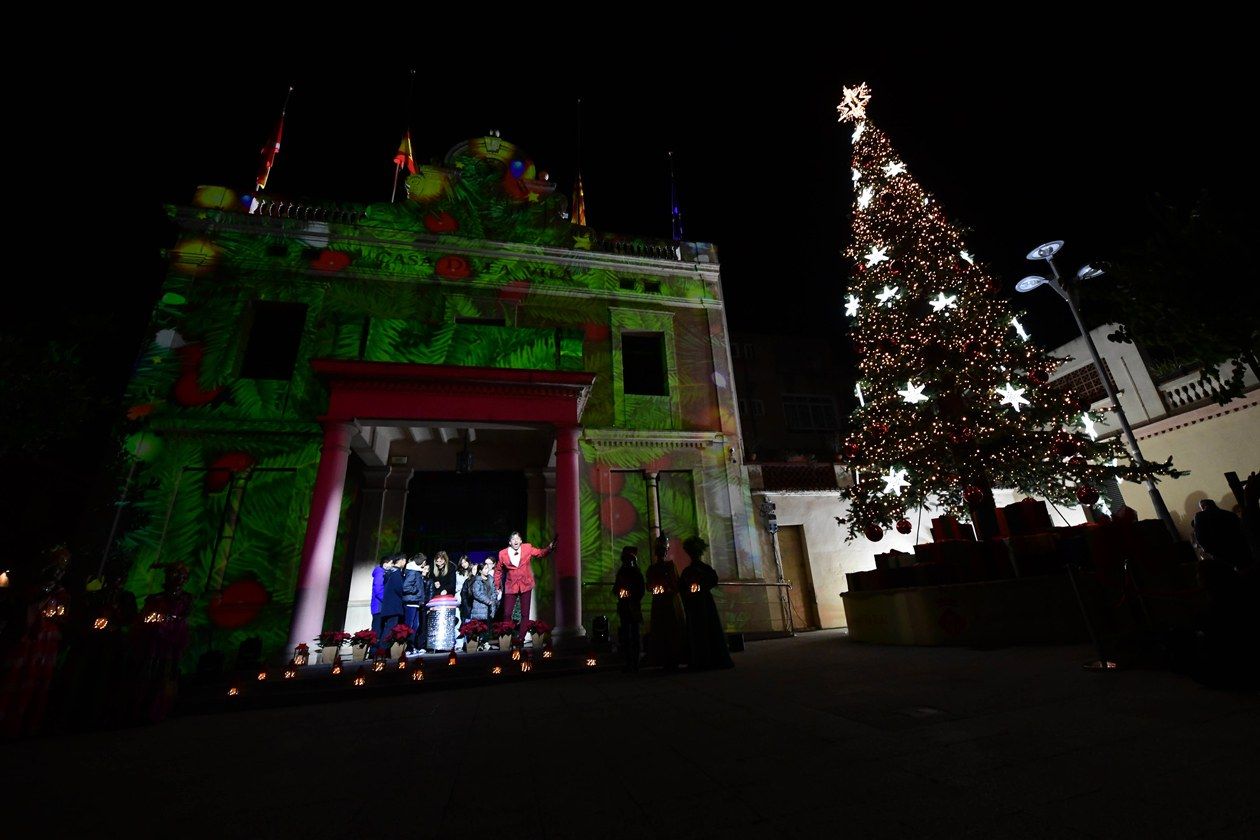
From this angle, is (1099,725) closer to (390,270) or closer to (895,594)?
(895,594)

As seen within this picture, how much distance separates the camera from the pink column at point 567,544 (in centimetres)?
988

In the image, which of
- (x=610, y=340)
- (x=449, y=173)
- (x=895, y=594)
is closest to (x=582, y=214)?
(x=449, y=173)

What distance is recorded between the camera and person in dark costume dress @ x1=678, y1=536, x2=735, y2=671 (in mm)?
7238

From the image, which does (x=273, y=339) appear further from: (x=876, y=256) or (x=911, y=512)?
(x=911, y=512)

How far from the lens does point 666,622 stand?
300 inches

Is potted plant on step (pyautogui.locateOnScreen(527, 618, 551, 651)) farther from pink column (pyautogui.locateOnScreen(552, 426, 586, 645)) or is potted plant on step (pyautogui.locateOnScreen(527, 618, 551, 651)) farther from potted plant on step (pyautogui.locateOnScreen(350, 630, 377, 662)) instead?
potted plant on step (pyautogui.locateOnScreen(350, 630, 377, 662))

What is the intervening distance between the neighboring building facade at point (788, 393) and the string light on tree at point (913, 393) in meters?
11.1

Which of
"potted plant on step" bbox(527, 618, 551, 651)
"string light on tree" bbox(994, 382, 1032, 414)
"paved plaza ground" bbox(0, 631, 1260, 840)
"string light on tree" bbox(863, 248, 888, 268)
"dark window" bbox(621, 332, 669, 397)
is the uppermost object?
"string light on tree" bbox(863, 248, 888, 268)

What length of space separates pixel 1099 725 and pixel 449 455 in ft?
42.8

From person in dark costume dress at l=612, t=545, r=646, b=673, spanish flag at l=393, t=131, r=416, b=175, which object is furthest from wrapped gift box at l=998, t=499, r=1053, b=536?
spanish flag at l=393, t=131, r=416, b=175

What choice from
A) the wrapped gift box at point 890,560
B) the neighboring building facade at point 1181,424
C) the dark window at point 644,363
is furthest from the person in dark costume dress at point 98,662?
the neighboring building facade at point 1181,424

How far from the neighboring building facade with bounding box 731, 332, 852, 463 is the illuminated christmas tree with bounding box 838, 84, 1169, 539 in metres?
11.1

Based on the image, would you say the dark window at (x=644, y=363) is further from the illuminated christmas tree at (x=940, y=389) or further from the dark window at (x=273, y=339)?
the dark window at (x=273, y=339)

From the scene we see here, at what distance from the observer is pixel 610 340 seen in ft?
47.8
